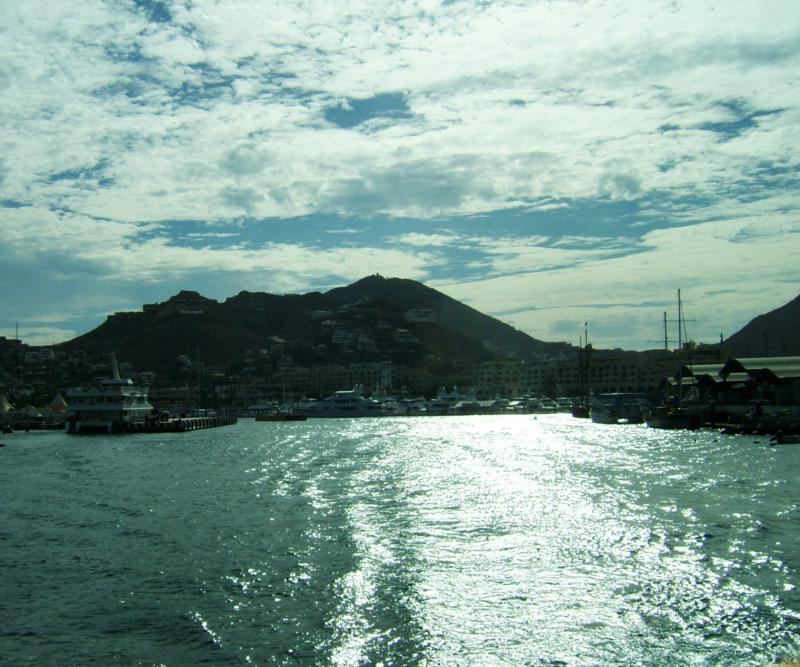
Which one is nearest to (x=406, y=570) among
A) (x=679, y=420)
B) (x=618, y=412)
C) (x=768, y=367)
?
(x=679, y=420)

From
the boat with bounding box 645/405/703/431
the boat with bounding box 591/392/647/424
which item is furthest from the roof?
the boat with bounding box 591/392/647/424

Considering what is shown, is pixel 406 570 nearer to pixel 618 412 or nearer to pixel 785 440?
pixel 785 440

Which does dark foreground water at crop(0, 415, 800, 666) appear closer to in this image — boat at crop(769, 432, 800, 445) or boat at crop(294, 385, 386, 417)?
boat at crop(769, 432, 800, 445)

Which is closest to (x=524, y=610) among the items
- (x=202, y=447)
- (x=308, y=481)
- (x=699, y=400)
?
(x=308, y=481)

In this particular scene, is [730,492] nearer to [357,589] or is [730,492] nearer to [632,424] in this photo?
[357,589]

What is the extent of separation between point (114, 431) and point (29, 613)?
9884 cm

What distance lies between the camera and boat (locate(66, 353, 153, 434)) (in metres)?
114

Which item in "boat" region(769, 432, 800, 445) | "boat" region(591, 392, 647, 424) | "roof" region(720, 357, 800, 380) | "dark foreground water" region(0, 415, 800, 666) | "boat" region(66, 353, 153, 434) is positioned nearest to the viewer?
"dark foreground water" region(0, 415, 800, 666)

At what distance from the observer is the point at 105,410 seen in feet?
379

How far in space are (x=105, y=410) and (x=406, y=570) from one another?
10167cm

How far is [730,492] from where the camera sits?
36656mm

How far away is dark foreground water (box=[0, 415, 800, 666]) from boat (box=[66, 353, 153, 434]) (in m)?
70.8

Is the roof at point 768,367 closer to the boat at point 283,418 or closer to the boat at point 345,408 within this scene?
the boat at point 283,418

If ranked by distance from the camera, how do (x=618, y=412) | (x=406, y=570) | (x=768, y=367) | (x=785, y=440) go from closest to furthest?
1. (x=406, y=570)
2. (x=785, y=440)
3. (x=768, y=367)
4. (x=618, y=412)
